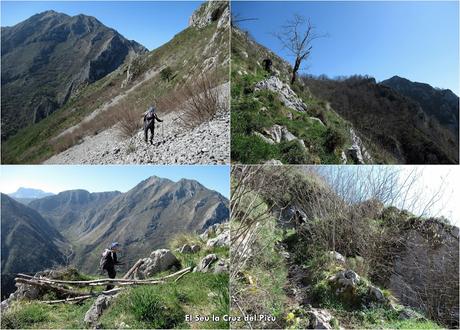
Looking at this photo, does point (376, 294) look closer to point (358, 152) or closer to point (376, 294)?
point (376, 294)

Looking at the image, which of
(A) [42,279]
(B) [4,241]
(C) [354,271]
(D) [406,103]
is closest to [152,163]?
(A) [42,279]

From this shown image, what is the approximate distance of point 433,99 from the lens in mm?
6777

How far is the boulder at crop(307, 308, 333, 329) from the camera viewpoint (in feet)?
14.9

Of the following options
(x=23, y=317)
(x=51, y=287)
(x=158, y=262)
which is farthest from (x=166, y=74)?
(x=23, y=317)

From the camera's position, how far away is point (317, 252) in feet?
18.2

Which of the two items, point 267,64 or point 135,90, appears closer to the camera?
point 267,64

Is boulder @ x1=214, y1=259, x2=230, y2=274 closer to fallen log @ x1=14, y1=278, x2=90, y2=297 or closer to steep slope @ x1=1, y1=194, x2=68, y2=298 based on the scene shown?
fallen log @ x1=14, y1=278, x2=90, y2=297

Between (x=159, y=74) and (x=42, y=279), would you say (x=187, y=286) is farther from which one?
(x=159, y=74)

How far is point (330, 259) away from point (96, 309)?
3.34 metres

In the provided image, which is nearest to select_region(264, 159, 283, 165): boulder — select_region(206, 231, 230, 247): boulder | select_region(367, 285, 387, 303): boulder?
select_region(206, 231, 230, 247): boulder

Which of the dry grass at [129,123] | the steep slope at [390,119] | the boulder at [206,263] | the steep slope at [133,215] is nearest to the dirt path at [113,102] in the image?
the dry grass at [129,123]

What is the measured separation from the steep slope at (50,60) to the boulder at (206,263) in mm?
3751

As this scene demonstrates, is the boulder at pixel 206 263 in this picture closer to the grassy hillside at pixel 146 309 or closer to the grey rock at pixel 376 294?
the grassy hillside at pixel 146 309

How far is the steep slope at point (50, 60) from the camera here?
244 inches
